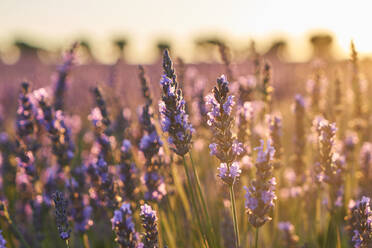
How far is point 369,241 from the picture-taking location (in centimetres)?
163

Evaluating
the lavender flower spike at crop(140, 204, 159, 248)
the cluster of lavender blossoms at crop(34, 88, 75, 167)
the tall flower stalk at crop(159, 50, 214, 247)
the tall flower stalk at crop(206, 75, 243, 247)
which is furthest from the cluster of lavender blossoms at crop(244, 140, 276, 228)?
the cluster of lavender blossoms at crop(34, 88, 75, 167)

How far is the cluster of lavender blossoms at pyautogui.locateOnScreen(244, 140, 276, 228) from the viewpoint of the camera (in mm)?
1527

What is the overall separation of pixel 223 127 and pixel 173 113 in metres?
0.28

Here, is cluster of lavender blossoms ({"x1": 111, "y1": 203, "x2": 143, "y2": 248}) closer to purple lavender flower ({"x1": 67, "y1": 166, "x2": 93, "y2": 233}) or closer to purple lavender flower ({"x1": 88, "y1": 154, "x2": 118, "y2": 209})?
purple lavender flower ({"x1": 88, "y1": 154, "x2": 118, "y2": 209})

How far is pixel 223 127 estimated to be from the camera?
1.54m

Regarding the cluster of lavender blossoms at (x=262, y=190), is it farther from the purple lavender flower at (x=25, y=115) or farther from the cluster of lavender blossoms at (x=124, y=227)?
the purple lavender flower at (x=25, y=115)

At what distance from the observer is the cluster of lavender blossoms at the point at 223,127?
5.03 feet

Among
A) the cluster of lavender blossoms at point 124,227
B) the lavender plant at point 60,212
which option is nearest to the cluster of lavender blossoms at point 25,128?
the lavender plant at point 60,212

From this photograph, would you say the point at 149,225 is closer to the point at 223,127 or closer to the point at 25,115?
the point at 223,127

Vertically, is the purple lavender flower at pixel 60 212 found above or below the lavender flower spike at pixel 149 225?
above

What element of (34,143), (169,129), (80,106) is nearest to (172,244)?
(169,129)

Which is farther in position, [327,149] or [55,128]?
[55,128]

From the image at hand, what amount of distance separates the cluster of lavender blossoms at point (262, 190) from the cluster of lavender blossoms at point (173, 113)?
398 millimetres

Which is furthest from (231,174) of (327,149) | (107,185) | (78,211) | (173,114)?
(78,211)
